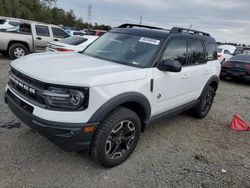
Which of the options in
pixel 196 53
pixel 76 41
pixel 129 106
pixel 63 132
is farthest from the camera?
pixel 76 41

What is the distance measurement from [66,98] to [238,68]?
10.3 m

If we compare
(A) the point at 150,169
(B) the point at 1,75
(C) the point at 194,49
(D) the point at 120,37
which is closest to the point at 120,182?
(A) the point at 150,169

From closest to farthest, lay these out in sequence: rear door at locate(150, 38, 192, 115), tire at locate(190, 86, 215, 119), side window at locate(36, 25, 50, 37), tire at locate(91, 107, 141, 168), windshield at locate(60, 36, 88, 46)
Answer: tire at locate(91, 107, 141, 168), rear door at locate(150, 38, 192, 115), tire at locate(190, 86, 215, 119), windshield at locate(60, 36, 88, 46), side window at locate(36, 25, 50, 37)

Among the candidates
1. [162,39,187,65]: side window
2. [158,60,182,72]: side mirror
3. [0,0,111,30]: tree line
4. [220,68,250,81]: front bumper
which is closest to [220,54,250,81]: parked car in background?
[220,68,250,81]: front bumper

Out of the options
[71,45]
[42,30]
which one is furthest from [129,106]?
[42,30]

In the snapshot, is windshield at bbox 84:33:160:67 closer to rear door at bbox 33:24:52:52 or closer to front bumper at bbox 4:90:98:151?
front bumper at bbox 4:90:98:151

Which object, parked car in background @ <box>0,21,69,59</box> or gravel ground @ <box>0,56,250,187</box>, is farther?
parked car in background @ <box>0,21,69,59</box>

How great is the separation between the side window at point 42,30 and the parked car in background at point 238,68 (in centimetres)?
849

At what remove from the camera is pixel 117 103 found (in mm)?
2975

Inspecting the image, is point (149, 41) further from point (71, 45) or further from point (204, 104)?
point (71, 45)

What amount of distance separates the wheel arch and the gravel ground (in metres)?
0.66

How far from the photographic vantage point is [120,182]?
3045 millimetres

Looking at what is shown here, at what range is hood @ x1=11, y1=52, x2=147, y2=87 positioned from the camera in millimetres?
2691

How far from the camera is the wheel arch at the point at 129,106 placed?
2.81 meters
